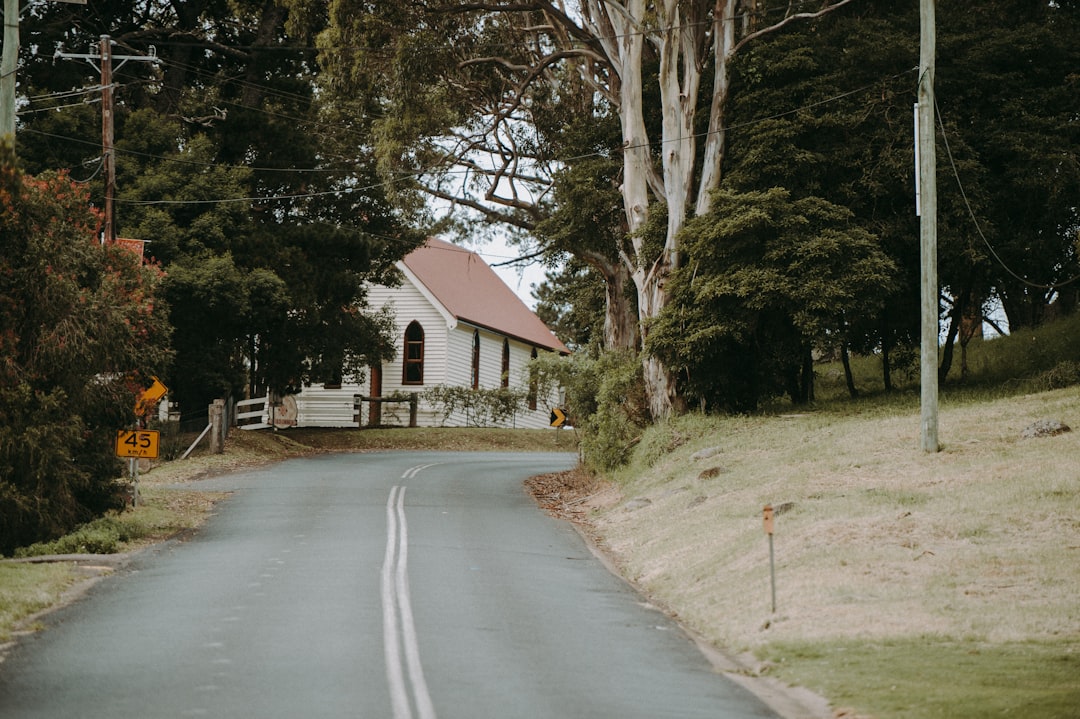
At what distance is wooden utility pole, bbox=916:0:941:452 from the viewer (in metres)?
22.3

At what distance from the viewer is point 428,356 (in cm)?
5597

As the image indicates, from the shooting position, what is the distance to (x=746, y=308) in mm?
28891

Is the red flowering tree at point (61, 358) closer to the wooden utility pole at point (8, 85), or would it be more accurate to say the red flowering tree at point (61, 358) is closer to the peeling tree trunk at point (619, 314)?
the wooden utility pole at point (8, 85)

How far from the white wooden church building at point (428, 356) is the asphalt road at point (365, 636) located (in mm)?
31139

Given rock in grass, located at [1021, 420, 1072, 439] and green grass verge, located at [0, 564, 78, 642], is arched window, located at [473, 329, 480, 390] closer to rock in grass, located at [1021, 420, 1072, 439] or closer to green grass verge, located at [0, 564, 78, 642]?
rock in grass, located at [1021, 420, 1072, 439]

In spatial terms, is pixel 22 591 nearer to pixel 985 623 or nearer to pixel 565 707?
pixel 565 707

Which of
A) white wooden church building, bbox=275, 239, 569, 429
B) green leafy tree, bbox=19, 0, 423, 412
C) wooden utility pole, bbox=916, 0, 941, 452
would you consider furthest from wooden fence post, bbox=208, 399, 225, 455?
wooden utility pole, bbox=916, 0, 941, 452

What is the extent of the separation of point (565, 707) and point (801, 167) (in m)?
21.8

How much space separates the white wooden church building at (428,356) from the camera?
54219 millimetres

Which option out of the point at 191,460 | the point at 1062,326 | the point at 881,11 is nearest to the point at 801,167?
the point at 881,11

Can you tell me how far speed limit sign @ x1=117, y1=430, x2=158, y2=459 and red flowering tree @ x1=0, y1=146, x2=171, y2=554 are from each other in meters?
1.29

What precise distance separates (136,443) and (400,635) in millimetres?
12402

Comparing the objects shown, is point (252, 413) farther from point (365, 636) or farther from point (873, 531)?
point (365, 636)

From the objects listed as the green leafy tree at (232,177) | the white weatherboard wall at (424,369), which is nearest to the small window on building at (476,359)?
the white weatherboard wall at (424,369)
